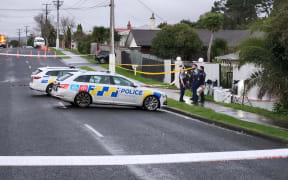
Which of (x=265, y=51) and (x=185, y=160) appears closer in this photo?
(x=185, y=160)

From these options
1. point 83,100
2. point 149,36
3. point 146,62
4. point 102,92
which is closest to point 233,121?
point 102,92

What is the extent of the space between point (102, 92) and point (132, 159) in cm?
886

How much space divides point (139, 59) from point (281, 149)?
96.3ft

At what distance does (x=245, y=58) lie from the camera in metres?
14.4

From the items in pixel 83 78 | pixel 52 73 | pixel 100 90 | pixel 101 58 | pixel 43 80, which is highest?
pixel 101 58

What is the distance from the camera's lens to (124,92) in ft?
55.5

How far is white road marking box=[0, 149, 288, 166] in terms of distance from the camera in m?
7.65

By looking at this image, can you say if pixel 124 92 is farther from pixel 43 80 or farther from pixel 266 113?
pixel 43 80

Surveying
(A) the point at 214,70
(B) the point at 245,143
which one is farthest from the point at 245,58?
(A) the point at 214,70

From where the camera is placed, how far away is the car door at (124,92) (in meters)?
16.9

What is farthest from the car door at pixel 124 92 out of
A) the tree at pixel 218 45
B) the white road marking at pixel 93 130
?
the tree at pixel 218 45

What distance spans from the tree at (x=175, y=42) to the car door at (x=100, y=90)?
2521cm

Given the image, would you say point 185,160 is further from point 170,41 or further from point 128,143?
point 170,41

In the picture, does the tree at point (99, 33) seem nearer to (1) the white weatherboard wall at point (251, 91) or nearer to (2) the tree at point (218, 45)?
(2) the tree at point (218, 45)
